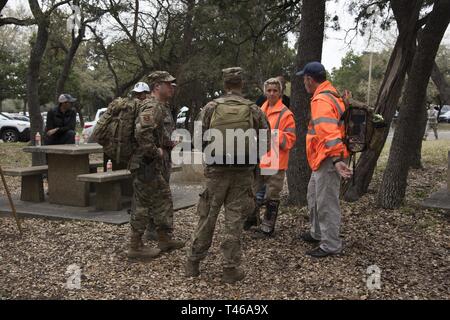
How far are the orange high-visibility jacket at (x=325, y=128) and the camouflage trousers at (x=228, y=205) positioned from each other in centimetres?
78

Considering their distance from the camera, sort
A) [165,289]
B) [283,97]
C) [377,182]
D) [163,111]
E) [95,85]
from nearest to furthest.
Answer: [165,289] < [163,111] < [283,97] < [377,182] < [95,85]

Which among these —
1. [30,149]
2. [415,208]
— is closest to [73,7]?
[30,149]

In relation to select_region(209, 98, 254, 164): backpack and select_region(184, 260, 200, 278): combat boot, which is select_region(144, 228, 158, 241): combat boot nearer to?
select_region(184, 260, 200, 278): combat boot

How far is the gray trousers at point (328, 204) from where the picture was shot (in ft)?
16.1

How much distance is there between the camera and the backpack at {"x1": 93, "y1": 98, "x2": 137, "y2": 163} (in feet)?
16.5

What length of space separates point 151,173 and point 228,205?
39.4 inches

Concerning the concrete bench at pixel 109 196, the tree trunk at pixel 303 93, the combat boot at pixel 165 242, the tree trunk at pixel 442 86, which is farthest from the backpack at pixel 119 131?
the tree trunk at pixel 442 86

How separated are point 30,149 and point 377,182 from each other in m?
6.05

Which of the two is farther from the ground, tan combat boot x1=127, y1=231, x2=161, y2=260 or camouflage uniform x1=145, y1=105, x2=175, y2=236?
camouflage uniform x1=145, y1=105, x2=175, y2=236

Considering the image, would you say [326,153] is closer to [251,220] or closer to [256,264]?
[256,264]

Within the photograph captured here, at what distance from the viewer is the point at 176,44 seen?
20.3m

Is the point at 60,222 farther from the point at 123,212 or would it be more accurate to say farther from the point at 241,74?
the point at 241,74

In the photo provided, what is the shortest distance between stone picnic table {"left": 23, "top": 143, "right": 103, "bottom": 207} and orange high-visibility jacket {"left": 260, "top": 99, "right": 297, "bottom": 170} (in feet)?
9.62

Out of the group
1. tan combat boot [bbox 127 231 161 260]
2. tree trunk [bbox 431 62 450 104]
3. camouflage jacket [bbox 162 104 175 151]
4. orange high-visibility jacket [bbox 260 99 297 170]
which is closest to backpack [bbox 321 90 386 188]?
orange high-visibility jacket [bbox 260 99 297 170]
